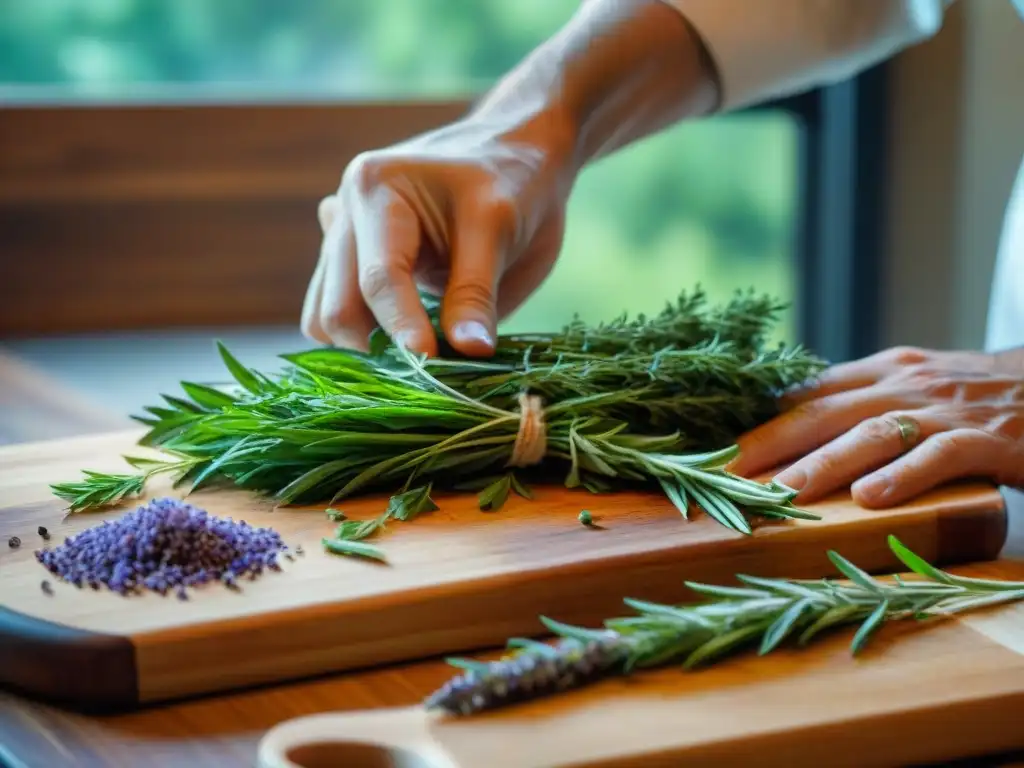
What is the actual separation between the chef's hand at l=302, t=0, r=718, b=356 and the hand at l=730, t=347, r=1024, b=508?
337mm

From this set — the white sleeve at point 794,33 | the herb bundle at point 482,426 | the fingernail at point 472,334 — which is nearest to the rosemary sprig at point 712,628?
the herb bundle at point 482,426

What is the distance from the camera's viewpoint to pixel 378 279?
1346 mm

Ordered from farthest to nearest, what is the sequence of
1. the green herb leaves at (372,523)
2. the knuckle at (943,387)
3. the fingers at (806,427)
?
1. the knuckle at (943,387)
2. the fingers at (806,427)
3. the green herb leaves at (372,523)

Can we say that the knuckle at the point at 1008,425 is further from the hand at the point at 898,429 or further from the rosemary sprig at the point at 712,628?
the rosemary sprig at the point at 712,628

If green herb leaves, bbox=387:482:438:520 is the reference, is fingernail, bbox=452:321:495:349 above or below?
above

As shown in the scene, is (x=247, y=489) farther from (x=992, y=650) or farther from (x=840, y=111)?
(x=840, y=111)

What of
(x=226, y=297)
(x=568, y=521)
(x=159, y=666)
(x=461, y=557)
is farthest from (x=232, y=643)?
(x=226, y=297)

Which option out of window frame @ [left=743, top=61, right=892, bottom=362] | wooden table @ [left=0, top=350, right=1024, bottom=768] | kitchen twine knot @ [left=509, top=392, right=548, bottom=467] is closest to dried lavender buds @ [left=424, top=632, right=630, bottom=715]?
wooden table @ [left=0, top=350, right=1024, bottom=768]

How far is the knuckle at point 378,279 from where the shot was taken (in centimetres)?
134

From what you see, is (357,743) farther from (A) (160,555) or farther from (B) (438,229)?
(B) (438,229)

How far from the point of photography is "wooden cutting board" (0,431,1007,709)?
0.87 metres

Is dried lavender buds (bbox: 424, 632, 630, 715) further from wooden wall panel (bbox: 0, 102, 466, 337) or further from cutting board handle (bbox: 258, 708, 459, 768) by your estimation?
wooden wall panel (bbox: 0, 102, 466, 337)

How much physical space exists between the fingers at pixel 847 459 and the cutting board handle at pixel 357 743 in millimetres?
539

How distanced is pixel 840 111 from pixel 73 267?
7.74 feet
